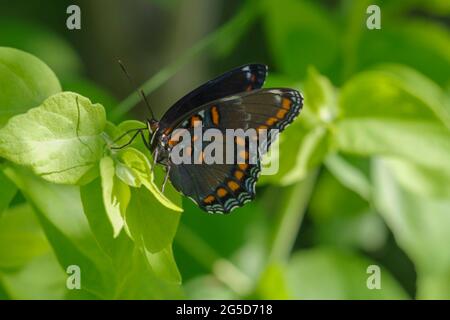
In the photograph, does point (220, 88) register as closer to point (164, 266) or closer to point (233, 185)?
point (233, 185)

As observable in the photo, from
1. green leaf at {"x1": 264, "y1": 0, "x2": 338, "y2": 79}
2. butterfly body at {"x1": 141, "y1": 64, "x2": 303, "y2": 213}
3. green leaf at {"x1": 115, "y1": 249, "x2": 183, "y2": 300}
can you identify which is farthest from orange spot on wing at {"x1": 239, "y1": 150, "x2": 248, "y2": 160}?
green leaf at {"x1": 264, "y1": 0, "x2": 338, "y2": 79}

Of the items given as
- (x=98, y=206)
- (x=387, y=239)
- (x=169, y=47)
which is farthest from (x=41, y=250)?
(x=387, y=239)

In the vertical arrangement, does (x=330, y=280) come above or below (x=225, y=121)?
below

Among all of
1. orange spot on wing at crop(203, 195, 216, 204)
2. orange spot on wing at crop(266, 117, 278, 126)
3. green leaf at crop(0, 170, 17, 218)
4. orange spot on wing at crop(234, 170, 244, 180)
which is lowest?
orange spot on wing at crop(203, 195, 216, 204)

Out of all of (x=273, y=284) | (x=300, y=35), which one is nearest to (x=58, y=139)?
(x=273, y=284)

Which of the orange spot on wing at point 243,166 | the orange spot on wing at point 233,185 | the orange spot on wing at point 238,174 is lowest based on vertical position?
the orange spot on wing at point 233,185

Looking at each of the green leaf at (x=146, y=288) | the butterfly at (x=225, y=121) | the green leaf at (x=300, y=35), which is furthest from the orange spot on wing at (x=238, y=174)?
the green leaf at (x=300, y=35)

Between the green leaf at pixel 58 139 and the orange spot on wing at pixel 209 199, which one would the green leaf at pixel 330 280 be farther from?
the green leaf at pixel 58 139

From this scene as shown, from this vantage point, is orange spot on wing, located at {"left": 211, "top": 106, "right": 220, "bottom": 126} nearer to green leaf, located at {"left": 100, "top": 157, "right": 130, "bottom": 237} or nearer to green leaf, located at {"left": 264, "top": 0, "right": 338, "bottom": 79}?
green leaf, located at {"left": 100, "top": 157, "right": 130, "bottom": 237}
